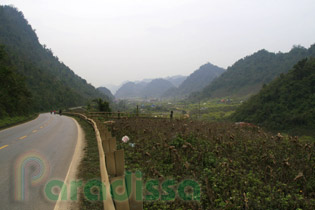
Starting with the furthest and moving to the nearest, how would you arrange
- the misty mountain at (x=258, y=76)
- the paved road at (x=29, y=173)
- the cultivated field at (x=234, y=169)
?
the misty mountain at (x=258, y=76), the cultivated field at (x=234, y=169), the paved road at (x=29, y=173)

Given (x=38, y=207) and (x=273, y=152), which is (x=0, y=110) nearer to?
(x=38, y=207)

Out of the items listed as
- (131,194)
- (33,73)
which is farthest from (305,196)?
(33,73)

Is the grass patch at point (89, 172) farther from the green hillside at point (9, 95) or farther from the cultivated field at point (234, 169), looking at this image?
the green hillside at point (9, 95)

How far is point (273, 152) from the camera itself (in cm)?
677

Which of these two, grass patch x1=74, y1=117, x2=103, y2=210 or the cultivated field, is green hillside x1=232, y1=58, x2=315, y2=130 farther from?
grass patch x1=74, y1=117, x2=103, y2=210

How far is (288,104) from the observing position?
196 feet

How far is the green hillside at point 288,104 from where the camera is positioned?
168 ft

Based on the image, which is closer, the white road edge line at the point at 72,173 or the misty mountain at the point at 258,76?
the white road edge line at the point at 72,173

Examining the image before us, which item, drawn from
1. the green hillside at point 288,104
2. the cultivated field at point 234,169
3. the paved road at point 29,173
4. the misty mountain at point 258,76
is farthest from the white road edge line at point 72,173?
the misty mountain at point 258,76

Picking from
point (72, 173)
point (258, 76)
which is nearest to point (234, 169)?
point (72, 173)

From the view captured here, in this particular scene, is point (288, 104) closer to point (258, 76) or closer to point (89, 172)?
point (89, 172)

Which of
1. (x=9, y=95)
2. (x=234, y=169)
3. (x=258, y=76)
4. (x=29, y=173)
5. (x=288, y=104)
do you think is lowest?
(x=234, y=169)

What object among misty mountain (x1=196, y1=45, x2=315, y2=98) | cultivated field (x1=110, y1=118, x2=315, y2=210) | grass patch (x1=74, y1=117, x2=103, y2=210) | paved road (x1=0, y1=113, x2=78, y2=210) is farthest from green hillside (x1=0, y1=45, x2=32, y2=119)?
misty mountain (x1=196, y1=45, x2=315, y2=98)

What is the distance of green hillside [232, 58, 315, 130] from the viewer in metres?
51.1
